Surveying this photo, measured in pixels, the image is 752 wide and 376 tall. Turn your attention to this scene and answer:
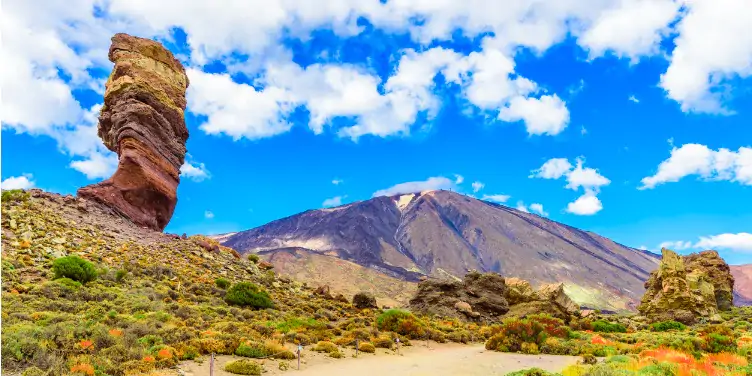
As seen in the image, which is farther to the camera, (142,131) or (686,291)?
(686,291)

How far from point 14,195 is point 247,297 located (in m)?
19.3

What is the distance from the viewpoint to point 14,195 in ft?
101

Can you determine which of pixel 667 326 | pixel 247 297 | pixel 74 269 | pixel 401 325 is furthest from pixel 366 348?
pixel 667 326

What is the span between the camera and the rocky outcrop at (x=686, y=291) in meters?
39.8

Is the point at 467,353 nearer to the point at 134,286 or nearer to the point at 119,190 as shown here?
the point at 134,286

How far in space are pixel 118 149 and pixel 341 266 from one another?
9527cm

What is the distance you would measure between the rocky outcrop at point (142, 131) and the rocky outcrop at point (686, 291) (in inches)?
1837

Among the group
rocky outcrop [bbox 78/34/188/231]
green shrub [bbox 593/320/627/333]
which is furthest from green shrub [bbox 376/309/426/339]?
rocky outcrop [bbox 78/34/188/231]

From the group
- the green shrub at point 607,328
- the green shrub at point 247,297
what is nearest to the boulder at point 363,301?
the green shrub at point 247,297

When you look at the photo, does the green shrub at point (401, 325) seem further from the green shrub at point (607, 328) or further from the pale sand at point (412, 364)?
the green shrub at point (607, 328)

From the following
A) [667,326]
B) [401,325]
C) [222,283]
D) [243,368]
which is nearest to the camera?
[243,368]

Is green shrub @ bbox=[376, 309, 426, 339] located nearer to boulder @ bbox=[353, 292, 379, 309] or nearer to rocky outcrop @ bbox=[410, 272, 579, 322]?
rocky outcrop @ bbox=[410, 272, 579, 322]

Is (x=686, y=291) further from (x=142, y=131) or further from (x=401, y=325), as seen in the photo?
(x=142, y=131)

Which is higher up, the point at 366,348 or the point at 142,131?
the point at 142,131
